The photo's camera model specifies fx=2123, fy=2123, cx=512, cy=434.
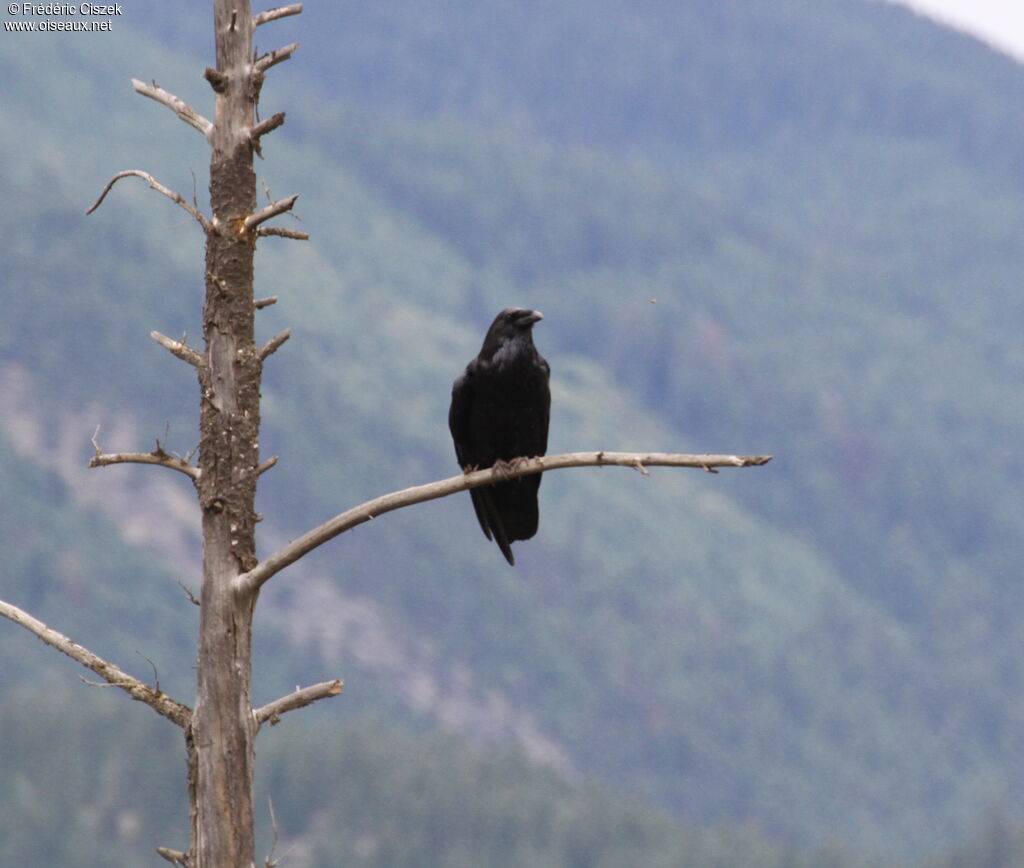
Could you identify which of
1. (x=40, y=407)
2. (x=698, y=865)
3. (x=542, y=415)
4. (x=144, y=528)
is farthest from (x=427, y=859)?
(x=542, y=415)

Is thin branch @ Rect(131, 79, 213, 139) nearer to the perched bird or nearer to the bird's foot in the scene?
the bird's foot

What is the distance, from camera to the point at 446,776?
14312 centimetres

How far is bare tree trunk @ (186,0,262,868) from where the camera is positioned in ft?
43.8

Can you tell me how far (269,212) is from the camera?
43.5 feet

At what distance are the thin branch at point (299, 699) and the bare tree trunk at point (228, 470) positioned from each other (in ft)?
0.43

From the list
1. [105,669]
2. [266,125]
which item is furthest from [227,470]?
[266,125]

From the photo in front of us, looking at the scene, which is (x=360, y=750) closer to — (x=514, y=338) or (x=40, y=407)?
(x=40, y=407)

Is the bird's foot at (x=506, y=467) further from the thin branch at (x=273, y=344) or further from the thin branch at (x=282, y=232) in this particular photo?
the thin branch at (x=282, y=232)

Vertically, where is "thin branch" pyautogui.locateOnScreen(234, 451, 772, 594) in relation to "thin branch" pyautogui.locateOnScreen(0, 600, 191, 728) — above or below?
above

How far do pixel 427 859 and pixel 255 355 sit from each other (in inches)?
5153

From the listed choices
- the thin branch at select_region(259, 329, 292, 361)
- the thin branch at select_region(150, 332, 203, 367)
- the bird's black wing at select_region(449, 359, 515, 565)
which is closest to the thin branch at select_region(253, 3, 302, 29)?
the thin branch at select_region(259, 329, 292, 361)

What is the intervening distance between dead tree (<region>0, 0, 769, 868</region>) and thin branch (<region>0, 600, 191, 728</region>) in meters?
0.01

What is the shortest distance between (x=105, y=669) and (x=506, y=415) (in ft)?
14.0

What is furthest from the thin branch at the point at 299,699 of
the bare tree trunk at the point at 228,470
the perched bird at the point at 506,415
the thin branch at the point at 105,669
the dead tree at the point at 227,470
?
the perched bird at the point at 506,415
